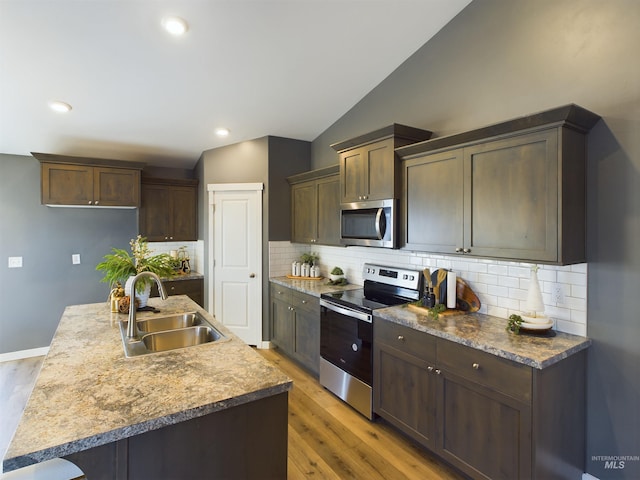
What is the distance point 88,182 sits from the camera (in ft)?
14.0

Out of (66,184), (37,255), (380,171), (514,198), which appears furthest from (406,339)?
(37,255)

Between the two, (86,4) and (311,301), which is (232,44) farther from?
(311,301)

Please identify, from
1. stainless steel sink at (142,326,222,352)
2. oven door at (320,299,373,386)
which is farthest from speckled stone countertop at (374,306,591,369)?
stainless steel sink at (142,326,222,352)

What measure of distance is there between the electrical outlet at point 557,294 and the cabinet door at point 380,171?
1.30 metres

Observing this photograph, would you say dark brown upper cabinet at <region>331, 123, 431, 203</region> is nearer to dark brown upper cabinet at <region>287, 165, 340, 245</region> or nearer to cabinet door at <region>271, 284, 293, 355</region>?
dark brown upper cabinet at <region>287, 165, 340, 245</region>

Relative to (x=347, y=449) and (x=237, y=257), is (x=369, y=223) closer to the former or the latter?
(x=347, y=449)

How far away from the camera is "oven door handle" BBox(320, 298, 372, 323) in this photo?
2742 mm

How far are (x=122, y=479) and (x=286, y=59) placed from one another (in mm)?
2954

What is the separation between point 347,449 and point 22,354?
4305 mm

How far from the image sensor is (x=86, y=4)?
210cm

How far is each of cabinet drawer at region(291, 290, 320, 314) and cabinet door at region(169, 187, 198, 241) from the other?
2222mm

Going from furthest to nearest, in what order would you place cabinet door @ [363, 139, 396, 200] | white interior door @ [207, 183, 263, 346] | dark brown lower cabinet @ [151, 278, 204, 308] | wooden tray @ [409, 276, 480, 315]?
dark brown lower cabinet @ [151, 278, 204, 308] → white interior door @ [207, 183, 263, 346] → cabinet door @ [363, 139, 396, 200] → wooden tray @ [409, 276, 480, 315]

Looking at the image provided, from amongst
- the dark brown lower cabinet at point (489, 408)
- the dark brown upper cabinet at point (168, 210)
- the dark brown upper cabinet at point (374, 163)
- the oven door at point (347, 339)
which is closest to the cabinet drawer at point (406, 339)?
the dark brown lower cabinet at point (489, 408)

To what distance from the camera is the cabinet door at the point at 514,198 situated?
1924 millimetres
